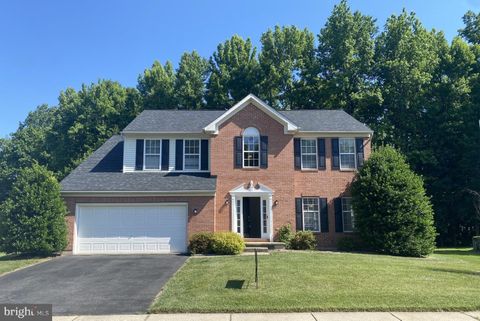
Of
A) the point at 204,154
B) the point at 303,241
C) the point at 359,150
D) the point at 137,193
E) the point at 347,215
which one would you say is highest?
the point at 359,150

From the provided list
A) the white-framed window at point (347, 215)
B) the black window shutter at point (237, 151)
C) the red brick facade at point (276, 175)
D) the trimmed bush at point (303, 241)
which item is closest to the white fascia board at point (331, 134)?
the red brick facade at point (276, 175)

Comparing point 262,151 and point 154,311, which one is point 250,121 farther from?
point 154,311

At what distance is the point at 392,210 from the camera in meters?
18.0

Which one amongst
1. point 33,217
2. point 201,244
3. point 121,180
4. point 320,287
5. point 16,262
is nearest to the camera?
point 320,287

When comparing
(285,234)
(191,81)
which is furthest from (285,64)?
(285,234)

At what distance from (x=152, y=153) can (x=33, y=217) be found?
6969 millimetres

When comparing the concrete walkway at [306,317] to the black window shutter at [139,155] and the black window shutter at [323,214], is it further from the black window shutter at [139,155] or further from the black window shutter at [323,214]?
the black window shutter at [139,155]

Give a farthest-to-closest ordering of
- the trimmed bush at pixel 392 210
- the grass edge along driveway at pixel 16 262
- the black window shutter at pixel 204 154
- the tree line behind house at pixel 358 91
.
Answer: the tree line behind house at pixel 358 91 < the black window shutter at pixel 204 154 < the trimmed bush at pixel 392 210 < the grass edge along driveway at pixel 16 262

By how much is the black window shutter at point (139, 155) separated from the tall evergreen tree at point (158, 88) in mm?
15093

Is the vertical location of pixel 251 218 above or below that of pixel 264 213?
below

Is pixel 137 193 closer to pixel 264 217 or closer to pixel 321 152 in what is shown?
pixel 264 217

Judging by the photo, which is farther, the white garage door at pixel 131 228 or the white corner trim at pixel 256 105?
the white corner trim at pixel 256 105

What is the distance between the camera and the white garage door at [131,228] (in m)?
18.7

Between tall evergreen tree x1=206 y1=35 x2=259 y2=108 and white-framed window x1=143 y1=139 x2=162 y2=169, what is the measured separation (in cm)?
1459
